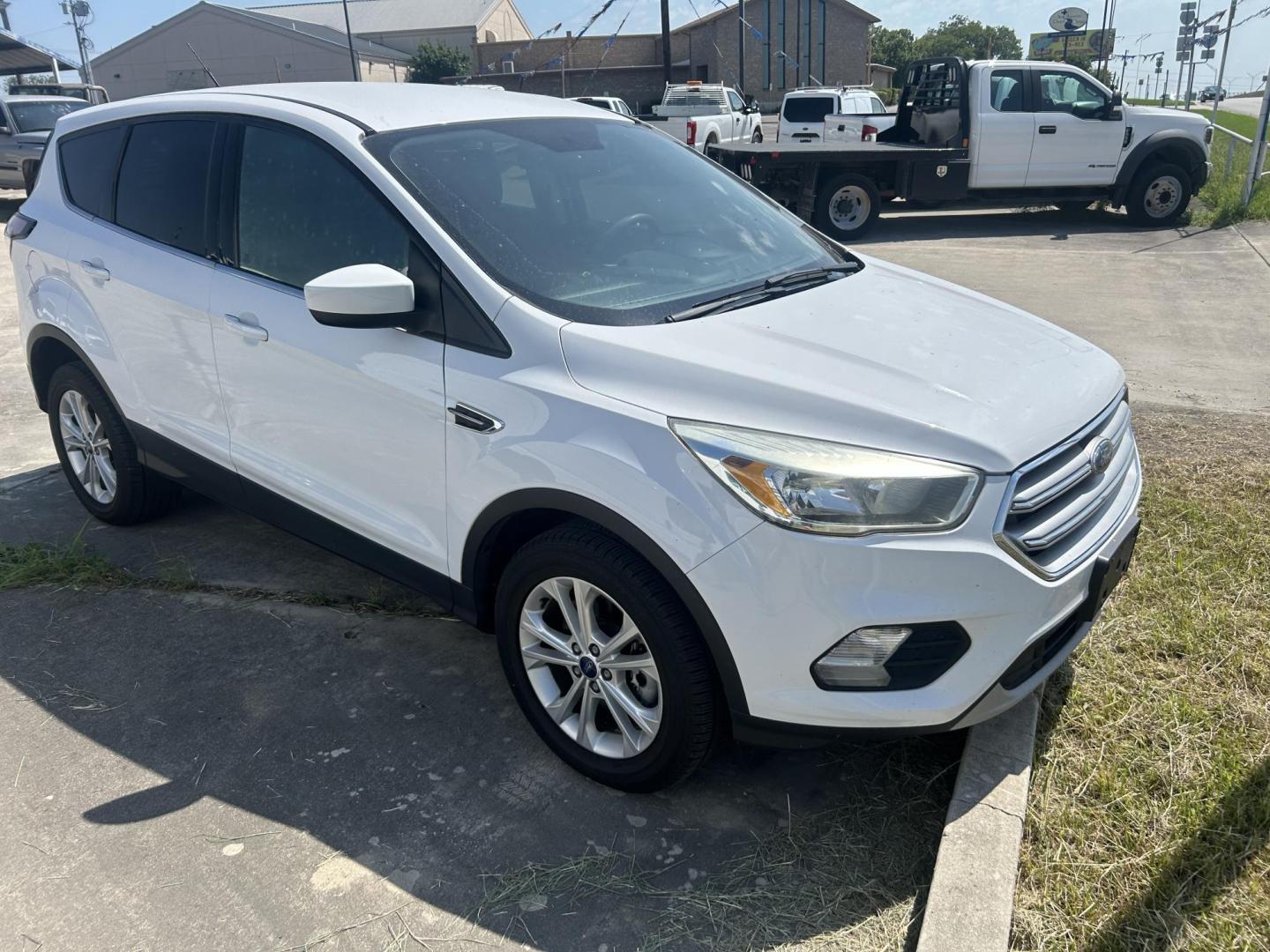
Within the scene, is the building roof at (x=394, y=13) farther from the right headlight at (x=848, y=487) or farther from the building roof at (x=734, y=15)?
the right headlight at (x=848, y=487)

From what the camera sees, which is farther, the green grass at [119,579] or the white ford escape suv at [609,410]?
the green grass at [119,579]

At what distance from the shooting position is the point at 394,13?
71.1 metres

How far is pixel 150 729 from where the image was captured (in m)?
3.26

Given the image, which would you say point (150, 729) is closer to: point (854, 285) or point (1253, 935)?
point (854, 285)

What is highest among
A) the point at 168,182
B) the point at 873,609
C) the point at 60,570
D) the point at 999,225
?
the point at 168,182

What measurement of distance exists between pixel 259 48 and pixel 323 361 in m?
65.3

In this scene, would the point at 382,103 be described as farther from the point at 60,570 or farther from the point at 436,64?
the point at 436,64

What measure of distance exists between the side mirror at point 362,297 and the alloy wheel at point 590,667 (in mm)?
872

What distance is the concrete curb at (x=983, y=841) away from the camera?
90.0 inches

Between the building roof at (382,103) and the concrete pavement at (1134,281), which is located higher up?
the building roof at (382,103)

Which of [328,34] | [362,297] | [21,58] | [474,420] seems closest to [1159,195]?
[474,420]

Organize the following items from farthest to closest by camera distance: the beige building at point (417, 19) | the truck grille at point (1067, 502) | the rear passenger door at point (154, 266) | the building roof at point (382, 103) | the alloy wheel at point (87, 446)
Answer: the beige building at point (417, 19) → the alloy wheel at point (87, 446) → the rear passenger door at point (154, 266) → the building roof at point (382, 103) → the truck grille at point (1067, 502)

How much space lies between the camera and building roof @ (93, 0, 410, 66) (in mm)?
58906

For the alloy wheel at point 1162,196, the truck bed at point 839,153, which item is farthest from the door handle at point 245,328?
the alloy wheel at point 1162,196
